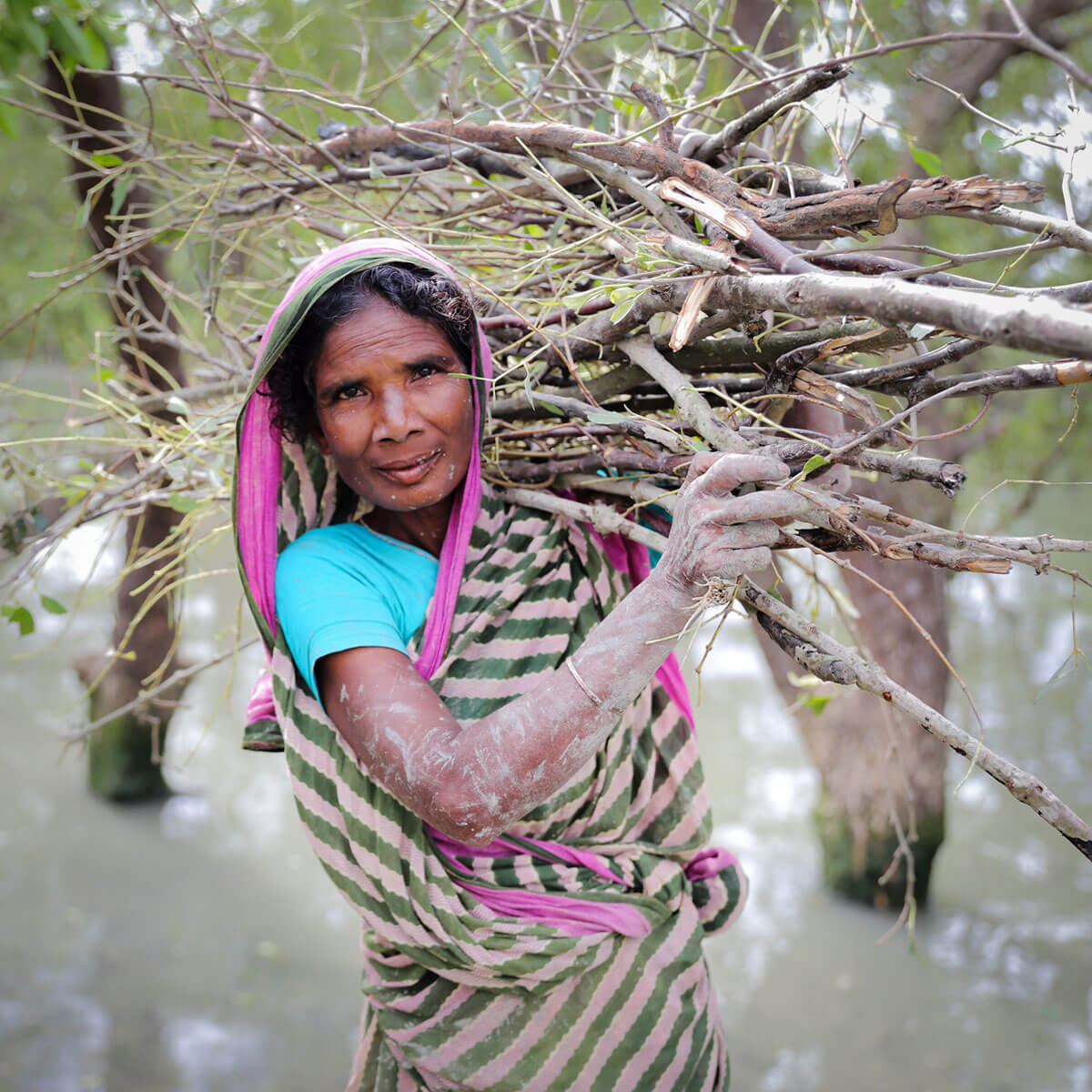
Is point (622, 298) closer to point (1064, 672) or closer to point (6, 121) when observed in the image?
point (1064, 672)

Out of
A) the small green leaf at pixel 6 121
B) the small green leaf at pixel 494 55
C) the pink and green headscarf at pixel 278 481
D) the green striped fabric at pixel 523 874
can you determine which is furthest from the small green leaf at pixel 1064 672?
the small green leaf at pixel 6 121

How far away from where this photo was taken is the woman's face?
138 centimetres

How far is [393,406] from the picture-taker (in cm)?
138

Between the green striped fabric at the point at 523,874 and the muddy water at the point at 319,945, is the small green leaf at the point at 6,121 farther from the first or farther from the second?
the green striped fabric at the point at 523,874

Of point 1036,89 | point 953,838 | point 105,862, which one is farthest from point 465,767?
point 1036,89

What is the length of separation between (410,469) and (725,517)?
55 centimetres

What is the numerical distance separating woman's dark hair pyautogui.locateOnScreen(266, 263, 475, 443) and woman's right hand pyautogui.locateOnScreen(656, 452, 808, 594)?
0.51 meters

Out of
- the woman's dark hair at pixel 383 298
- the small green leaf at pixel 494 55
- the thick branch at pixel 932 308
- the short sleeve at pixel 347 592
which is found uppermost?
the small green leaf at pixel 494 55

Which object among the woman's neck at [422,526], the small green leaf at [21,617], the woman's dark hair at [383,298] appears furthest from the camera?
the small green leaf at [21,617]

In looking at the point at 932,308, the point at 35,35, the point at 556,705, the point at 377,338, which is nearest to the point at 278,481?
the point at 377,338

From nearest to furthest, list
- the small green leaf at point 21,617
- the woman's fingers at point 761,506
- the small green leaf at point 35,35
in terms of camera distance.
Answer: the woman's fingers at point 761,506, the small green leaf at point 21,617, the small green leaf at point 35,35

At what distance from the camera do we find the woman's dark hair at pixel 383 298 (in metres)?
1.38

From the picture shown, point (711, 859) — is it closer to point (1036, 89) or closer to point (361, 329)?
point (361, 329)

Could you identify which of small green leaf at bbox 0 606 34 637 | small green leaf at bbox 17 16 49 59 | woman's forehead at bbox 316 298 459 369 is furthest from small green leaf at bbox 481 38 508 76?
small green leaf at bbox 17 16 49 59
